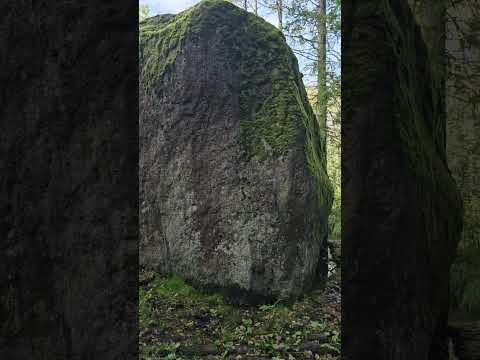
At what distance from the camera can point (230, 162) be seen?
5348 mm

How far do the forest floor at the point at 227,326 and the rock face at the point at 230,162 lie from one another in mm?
208

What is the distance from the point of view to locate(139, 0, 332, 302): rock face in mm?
5141

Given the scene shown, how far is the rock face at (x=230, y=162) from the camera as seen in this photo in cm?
514

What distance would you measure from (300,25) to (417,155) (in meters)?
9.36

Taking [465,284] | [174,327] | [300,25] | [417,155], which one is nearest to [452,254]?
[465,284]

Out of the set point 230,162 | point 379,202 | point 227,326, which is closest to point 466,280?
point 379,202

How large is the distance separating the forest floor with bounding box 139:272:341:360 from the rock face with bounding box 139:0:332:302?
0.68ft

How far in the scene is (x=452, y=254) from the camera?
1.80 metres

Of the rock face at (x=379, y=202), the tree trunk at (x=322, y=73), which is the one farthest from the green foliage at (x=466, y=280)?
the tree trunk at (x=322, y=73)

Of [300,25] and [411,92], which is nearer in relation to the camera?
[411,92]

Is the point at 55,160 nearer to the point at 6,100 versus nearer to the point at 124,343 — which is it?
the point at 6,100

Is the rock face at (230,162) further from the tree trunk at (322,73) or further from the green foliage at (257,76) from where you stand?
the tree trunk at (322,73)

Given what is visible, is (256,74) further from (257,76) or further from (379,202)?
(379,202)

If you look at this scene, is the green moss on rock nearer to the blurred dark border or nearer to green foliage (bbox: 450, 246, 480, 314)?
green foliage (bbox: 450, 246, 480, 314)
